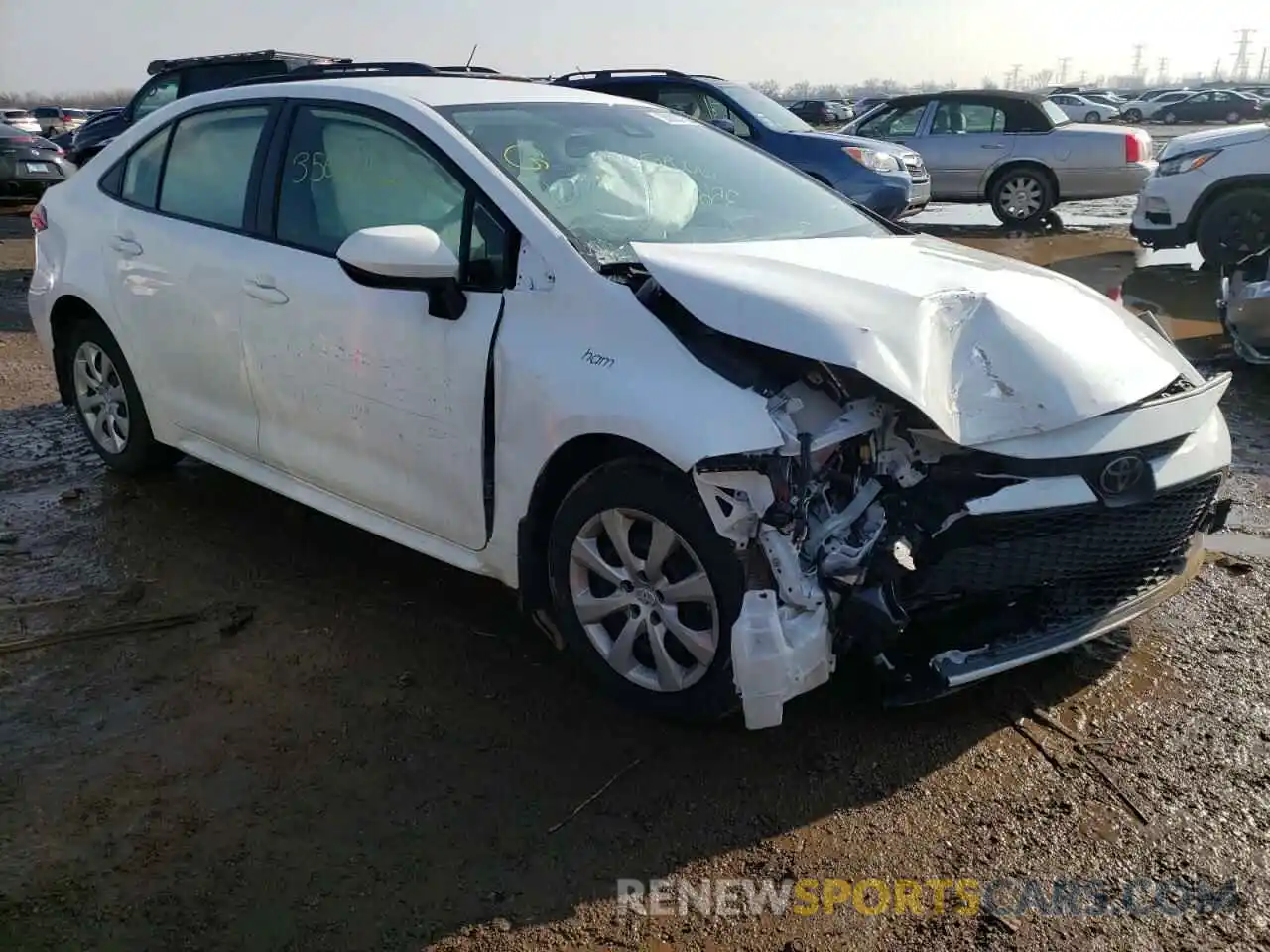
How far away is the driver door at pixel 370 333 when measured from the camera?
11.0 ft

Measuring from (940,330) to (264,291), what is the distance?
91.8 inches

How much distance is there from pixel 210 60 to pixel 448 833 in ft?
38.2

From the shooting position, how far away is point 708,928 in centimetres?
246

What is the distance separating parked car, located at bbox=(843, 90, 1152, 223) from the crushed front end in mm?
11447

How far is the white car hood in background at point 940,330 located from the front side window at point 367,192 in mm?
543

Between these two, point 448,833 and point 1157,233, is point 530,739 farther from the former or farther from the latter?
point 1157,233

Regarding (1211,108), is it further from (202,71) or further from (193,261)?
(193,261)

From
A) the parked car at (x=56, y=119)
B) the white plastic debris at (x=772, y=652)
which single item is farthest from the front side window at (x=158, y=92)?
the parked car at (x=56, y=119)

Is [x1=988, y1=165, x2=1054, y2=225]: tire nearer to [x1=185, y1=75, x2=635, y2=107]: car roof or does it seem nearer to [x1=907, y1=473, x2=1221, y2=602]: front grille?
[x1=185, y1=75, x2=635, y2=107]: car roof

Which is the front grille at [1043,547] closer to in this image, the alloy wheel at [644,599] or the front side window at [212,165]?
the alloy wheel at [644,599]

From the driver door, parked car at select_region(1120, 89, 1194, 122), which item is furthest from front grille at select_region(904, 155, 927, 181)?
parked car at select_region(1120, 89, 1194, 122)

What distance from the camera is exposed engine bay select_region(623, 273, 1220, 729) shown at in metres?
2.78

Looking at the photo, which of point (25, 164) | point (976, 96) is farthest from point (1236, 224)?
point (25, 164)

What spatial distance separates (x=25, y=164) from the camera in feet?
50.4
